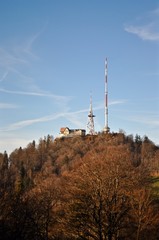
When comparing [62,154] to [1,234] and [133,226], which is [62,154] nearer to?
[133,226]

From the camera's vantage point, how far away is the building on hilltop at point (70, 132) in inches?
5403

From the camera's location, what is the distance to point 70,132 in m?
141

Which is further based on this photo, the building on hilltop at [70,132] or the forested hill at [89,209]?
the building on hilltop at [70,132]

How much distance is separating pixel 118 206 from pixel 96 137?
96.8 m

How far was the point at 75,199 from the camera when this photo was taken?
2778cm

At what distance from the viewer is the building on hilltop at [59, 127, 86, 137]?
13723 centimetres

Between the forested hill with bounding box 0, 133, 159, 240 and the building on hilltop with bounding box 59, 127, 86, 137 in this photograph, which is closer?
the forested hill with bounding box 0, 133, 159, 240

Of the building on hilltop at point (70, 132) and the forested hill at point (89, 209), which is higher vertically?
the building on hilltop at point (70, 132)

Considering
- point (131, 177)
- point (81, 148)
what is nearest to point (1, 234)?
point (131, 177)

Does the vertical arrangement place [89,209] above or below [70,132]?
below

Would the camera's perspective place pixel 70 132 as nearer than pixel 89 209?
No

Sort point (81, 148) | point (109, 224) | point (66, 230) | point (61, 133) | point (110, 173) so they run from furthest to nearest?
point (61, 133), point (81, 148), point (110, 173), point (66, 230), point (109, 224)

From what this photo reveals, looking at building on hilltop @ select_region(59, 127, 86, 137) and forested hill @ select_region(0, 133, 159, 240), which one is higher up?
building on hilltop @ select_region(59, 127, 86, 137)

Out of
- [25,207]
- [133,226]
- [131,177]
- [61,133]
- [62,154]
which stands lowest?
[133,226]
